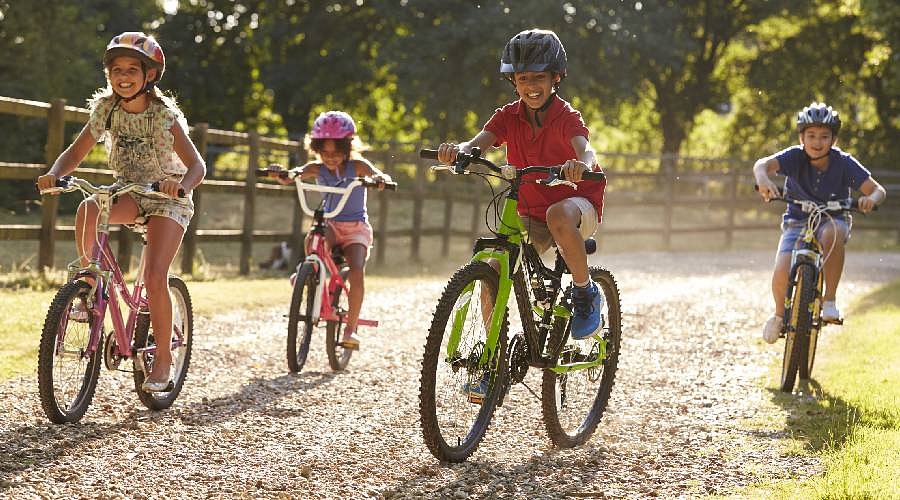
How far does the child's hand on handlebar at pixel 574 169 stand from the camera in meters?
4.82

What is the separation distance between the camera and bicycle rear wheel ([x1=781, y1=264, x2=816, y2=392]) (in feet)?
24.2

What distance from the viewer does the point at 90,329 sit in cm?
544

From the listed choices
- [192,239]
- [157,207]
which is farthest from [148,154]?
[192,239]

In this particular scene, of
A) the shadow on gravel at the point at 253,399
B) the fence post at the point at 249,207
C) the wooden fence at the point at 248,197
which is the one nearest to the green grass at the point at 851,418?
the shadow on gravel at the point at 253,399

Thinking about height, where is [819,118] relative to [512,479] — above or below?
above

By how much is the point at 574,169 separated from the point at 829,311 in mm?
3486

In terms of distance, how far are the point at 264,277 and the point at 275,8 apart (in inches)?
854

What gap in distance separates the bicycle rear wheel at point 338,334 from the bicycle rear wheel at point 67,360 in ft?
7.23

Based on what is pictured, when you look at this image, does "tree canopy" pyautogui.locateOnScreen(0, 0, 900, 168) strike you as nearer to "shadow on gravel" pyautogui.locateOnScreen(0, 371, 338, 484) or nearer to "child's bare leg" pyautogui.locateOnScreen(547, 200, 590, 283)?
"shadow on gravel" pyautogui.locateOnScreen(0, 371, 338, 484)

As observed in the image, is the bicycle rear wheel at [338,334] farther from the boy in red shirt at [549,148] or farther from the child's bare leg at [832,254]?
the child's bare leg at [832,254]

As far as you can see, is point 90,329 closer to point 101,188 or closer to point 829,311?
point 101,188

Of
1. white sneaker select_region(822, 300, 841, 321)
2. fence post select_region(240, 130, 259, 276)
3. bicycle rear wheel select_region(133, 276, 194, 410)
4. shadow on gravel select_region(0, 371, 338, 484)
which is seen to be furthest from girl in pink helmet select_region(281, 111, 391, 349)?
fence post select_region(240, 130, 259, 276)

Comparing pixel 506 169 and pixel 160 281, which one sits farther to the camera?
pixel 160 281

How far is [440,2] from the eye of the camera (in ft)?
100
